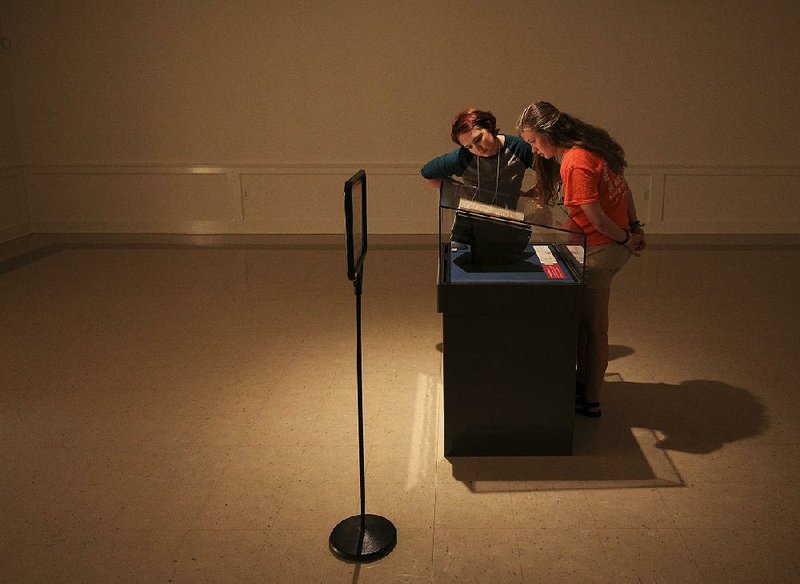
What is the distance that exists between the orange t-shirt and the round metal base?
1.56 meters

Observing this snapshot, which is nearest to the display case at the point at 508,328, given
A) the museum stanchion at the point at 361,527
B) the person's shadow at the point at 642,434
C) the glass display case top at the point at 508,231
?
the glass display case top at the point at 508,231

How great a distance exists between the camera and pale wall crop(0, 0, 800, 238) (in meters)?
8.30

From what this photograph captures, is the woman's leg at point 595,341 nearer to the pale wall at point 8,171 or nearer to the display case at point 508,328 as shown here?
the display case at point 508,328

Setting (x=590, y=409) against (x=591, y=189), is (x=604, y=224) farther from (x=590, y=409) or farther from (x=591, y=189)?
(x=590, y=409)

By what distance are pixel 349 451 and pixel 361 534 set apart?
79cm

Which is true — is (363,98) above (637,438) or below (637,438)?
above

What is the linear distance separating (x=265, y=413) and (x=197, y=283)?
115 inches

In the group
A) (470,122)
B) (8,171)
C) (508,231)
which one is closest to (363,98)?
(8,171)

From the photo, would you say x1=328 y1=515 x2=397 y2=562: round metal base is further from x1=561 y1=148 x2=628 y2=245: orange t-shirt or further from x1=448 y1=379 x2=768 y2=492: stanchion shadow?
x1=561 y1=148 x2=628 y2=245: orange t-shirt

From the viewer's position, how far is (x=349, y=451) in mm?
3773

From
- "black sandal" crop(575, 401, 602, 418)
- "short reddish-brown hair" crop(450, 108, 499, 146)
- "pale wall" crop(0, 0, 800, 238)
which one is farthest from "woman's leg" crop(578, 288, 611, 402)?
"pale wall" crop(0, 0, 800, 238)

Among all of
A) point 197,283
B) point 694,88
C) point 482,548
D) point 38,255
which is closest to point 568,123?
point 482,548

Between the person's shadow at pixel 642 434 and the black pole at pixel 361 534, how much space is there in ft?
1.66

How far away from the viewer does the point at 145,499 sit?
11.1ft
